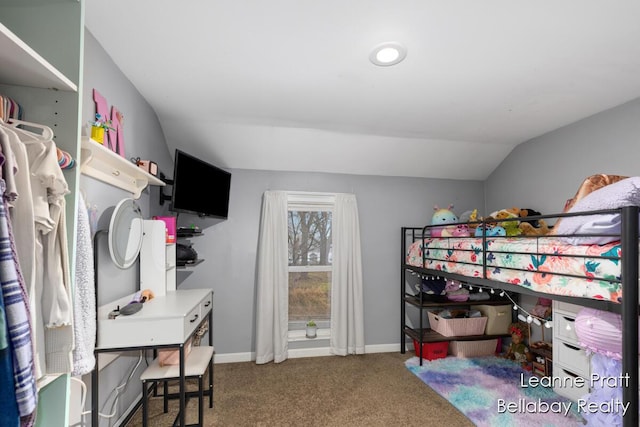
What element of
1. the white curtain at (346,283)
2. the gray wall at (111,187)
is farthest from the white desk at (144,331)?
the white curtain at (346,283)

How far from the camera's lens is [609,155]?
2.62m

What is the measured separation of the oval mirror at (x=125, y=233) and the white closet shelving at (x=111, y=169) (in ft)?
0.48

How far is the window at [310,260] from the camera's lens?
372cm

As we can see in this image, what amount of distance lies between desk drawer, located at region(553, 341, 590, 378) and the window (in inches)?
85.3

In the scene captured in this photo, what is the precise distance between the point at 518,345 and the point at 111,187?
3861 millimetres

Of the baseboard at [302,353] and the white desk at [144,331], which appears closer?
the white desk at [144,331]

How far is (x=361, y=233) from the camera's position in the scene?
3.78m

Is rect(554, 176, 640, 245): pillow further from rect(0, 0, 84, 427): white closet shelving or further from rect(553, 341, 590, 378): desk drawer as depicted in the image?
rect(0, 0, 84, 427): white closet shelving

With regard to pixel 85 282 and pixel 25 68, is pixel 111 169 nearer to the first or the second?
pixel 85 282

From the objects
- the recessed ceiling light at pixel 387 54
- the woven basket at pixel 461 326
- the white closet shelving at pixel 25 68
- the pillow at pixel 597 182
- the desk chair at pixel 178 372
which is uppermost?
the recessed ceiling light at pixel 387 54

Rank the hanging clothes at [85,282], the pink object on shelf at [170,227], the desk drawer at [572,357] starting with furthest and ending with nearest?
1. the pink object on shelf at [170,227]
2. the desk drawer at [572,357]
3. the hanging clothes at [85,282]

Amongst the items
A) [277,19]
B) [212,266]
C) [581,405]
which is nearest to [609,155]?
[581,405]

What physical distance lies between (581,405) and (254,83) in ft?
10.0

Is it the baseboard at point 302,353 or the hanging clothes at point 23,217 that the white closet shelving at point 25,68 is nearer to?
the hanging clothes at point 23,217
